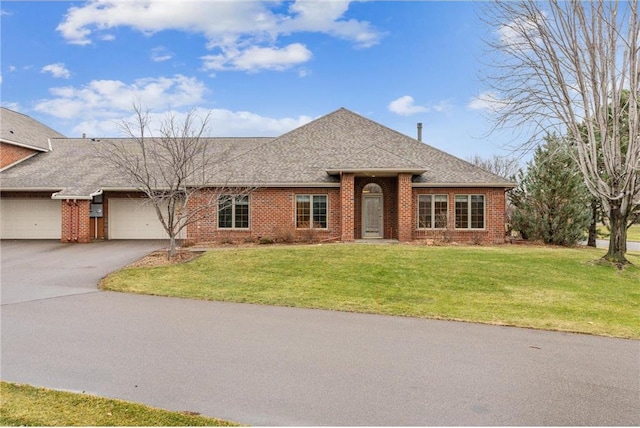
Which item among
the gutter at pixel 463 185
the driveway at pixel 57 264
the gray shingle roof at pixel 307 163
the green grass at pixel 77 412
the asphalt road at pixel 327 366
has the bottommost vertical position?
the asphalt road at pixel 327 366

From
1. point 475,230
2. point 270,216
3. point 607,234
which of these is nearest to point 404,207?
point 475,230

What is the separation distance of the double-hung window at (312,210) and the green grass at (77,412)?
566 inches

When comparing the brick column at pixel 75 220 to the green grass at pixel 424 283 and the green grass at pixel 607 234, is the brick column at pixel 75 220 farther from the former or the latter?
the green grass at pixel 607 234

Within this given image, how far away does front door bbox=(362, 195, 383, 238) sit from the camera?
19734 mm

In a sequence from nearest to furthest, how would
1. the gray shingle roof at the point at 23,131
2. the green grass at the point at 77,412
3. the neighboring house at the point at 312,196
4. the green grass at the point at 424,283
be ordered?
the green grass at the point at 77,412 < the green grass at the point at 424,283 < the neighboring house at the point at 312,196 < the gray shingle roof at the point at 23,131

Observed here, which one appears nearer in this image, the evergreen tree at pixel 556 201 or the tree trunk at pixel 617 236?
the tree trunk at pixel 617 236

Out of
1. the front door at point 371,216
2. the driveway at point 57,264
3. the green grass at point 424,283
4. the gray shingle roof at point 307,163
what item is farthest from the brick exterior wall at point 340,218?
the driveway at point 57,264

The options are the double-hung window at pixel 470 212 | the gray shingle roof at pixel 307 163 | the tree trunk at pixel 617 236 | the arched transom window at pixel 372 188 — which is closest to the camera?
the tree trunk at pixel 617 236

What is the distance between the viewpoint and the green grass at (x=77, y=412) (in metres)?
3.67

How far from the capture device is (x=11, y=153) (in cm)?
2381

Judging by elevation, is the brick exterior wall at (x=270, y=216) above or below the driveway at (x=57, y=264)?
above

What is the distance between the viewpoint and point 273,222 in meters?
18.3

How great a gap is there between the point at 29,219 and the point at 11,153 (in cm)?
535

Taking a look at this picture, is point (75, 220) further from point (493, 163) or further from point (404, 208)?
point (493, 163)
